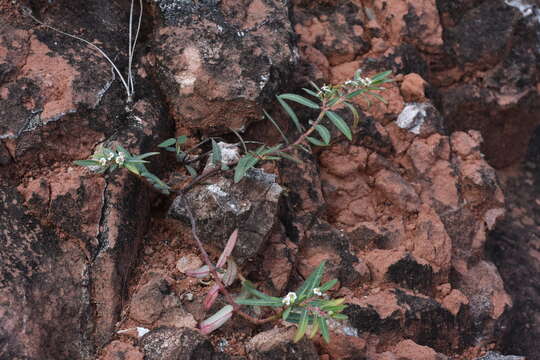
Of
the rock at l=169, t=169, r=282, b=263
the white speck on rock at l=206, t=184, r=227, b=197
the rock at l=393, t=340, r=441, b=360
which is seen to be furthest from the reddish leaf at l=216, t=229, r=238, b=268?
the rock at l=393, t=340, r=441, b=360

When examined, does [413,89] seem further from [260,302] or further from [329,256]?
[260,302]

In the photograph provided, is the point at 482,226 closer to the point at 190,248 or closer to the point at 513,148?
the point at 513,148

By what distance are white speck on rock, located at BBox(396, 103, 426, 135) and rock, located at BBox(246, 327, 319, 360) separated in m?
1.61

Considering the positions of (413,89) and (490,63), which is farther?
(490,63)

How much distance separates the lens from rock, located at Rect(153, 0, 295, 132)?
9.04 ft

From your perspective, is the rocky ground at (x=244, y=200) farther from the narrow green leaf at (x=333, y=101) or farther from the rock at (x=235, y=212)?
the narrow green leaf at (x=333, y=101)

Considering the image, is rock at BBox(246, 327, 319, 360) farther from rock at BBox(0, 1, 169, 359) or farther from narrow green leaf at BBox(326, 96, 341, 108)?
narrow green leaf at BBox(326, 96, 341, 108)

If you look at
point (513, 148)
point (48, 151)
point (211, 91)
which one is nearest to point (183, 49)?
point (211, 91)

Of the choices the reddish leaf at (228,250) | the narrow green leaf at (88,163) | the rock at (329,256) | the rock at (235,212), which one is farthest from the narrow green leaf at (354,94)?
the narrow green leaf at (88,163)

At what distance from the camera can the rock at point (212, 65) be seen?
276cm

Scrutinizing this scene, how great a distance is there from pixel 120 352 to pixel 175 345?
219 mm

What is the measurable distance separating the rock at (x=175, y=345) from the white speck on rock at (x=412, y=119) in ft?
6.06

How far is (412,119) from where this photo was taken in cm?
346

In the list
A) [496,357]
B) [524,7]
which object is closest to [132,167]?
[496,357]
